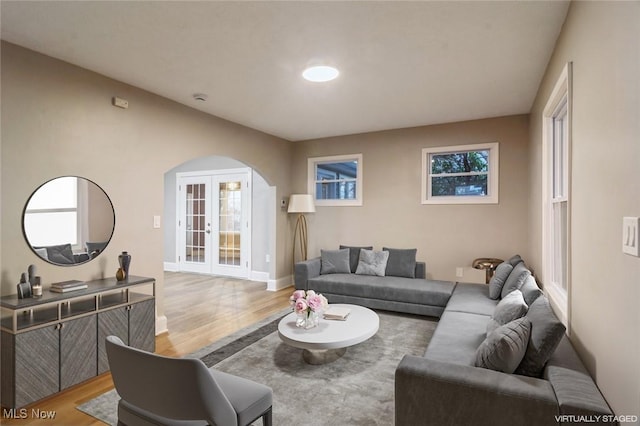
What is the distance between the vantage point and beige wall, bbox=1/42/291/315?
2646mm

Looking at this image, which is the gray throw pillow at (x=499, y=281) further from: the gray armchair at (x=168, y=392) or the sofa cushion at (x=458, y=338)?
the gray armchair at (x=168, y=392)

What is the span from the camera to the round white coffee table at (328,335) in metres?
2.71

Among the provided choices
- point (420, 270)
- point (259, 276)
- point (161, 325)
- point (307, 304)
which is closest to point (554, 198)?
point (420, 270)

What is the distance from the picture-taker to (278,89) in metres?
3.62

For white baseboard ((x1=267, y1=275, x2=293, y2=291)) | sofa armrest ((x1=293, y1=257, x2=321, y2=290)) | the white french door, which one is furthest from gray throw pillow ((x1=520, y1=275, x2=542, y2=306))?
the white french door

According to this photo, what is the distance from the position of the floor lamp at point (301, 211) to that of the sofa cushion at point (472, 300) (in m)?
2.69

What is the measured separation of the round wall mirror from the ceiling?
1.13 m

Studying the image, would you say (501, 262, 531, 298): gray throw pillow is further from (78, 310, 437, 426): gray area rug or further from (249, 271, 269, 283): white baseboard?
(249, 271, 269, 283): white baseboard

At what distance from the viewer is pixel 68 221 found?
301cm

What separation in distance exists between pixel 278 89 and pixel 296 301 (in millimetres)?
2180

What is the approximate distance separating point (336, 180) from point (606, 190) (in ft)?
15.5

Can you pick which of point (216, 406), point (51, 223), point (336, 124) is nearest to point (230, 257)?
point (336, 124)

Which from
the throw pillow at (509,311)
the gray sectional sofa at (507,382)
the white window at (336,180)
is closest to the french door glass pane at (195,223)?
the white window at (336,180)

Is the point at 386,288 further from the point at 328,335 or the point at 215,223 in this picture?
the point at 215,223
